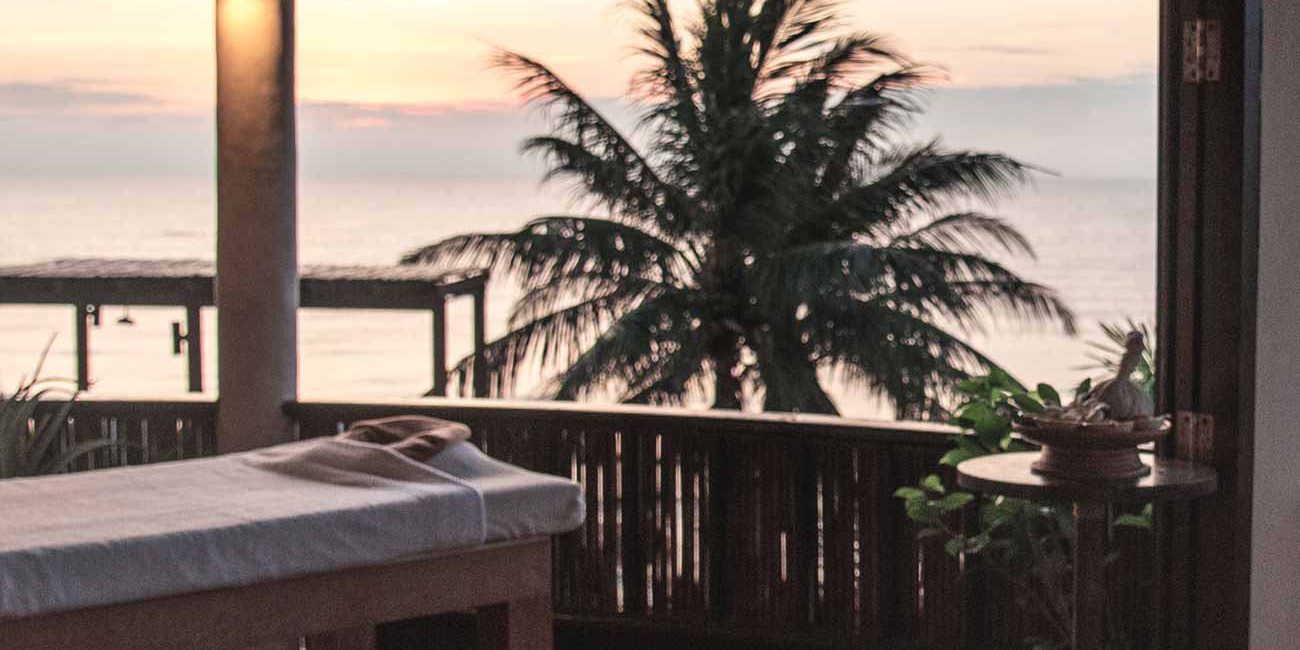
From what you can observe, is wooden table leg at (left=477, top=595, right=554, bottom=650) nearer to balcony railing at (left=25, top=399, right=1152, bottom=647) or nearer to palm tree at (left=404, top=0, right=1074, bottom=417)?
balcony railing at (left=25, top=399, right=1152, bottom=647)

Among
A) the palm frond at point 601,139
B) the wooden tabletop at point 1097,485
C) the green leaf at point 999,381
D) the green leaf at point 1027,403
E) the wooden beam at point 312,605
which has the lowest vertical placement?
the wooden beam at point 312,605

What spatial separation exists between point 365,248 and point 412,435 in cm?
2046

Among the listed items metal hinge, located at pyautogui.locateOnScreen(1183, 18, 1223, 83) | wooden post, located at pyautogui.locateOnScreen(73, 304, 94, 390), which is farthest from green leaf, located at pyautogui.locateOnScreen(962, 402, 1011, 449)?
wooden post, located at pyautogui.locateOnScreen(73, 304, 94, 390)

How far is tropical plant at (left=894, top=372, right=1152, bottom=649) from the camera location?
375 centimetres

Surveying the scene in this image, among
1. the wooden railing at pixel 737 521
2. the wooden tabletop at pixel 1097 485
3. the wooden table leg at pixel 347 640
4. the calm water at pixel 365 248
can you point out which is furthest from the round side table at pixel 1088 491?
the calm water at pixel 365 248

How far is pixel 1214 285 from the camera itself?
3287 millimetres

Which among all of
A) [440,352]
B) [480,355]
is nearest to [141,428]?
[440,352]

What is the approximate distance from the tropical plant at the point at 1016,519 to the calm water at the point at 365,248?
1673 centimetres

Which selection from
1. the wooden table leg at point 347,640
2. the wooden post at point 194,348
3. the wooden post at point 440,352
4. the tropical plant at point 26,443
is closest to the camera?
the wooden table leg at point 347,640

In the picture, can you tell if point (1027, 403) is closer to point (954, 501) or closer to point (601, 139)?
point (954, 501)

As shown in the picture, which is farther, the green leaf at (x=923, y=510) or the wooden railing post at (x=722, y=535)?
the wooden railing post at (x=722, y=535)

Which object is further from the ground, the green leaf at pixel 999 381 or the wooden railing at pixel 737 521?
the green leaf at pixel 999 381

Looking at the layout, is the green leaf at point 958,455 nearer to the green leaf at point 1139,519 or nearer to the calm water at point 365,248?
the green leaf at point 1139,519

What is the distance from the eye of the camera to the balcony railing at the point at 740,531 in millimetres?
4340
